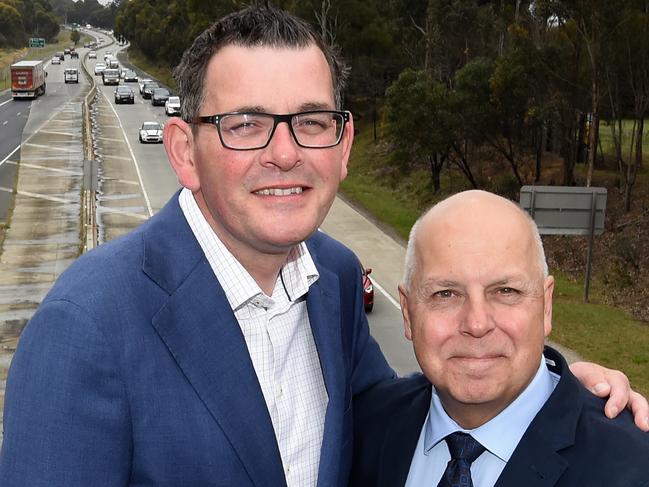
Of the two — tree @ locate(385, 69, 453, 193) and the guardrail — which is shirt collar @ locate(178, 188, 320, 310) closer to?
the guardrail

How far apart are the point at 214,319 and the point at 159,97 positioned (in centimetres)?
6632

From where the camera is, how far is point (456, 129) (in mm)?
31172

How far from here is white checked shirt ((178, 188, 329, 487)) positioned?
3.07m

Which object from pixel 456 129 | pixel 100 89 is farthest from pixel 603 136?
pixel 100 89

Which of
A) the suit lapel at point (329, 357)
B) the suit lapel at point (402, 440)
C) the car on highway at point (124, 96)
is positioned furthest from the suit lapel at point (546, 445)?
the car on highway at point (124, 96)

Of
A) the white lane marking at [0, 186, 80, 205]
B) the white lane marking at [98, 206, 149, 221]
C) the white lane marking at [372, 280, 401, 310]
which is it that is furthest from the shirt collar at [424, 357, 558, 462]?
the white lane marking at [0, 186, 80, 205]

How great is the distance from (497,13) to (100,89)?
53.0 meters

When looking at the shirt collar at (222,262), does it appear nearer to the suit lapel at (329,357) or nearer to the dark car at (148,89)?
the suit lapel at (329,357)

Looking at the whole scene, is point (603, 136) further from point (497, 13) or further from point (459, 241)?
point (459, 241)

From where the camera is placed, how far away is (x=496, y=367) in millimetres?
2951

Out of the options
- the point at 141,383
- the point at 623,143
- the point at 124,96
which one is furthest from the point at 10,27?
the point at 141,383

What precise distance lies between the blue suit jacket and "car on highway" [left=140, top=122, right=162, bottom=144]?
45.4m

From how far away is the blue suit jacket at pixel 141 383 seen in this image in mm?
2514

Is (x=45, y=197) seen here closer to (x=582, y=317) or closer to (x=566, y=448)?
(x=582, y=317)
